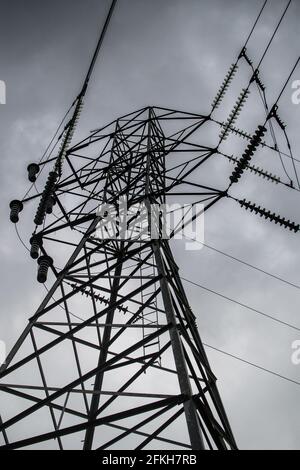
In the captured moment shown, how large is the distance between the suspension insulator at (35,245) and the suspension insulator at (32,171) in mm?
2394

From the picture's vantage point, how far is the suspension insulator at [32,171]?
10.4 metres

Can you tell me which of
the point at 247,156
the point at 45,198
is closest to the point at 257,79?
the point at 247,156

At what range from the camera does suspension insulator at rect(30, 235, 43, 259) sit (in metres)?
8.52

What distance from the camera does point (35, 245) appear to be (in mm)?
8562

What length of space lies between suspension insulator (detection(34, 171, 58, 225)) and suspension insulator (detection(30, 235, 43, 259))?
0.83 meters

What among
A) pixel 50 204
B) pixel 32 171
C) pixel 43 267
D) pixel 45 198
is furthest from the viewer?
pixel 32 171

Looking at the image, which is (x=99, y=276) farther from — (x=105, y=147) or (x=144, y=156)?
(x=105, y=147)

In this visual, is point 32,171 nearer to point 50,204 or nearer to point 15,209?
point 50,204

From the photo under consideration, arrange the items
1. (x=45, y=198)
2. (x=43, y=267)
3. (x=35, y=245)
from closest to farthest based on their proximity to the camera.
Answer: (x=43, y=267)
(x=35, y=245)
(x=45, y=198)

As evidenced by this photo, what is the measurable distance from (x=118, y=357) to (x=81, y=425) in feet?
2.85

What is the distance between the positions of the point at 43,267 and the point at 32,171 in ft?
11.1

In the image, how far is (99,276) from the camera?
6.55 metres

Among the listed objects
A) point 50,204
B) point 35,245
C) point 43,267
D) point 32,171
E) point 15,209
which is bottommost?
point 43,267

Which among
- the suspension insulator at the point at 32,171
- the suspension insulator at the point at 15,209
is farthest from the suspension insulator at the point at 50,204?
the suspension insulator at the point at 32,171
